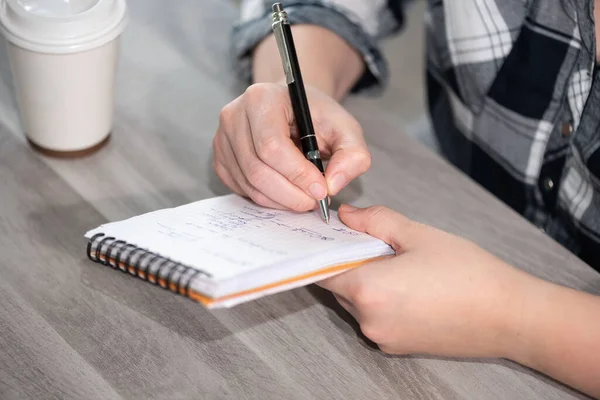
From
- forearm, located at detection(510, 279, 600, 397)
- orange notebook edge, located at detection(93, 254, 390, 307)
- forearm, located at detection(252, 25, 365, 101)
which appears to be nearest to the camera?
orange notebook edge, located at detection(93, 254, 390, 307)

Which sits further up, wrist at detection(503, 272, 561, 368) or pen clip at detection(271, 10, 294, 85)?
pen clip at detection(271, 10, 294, 85)

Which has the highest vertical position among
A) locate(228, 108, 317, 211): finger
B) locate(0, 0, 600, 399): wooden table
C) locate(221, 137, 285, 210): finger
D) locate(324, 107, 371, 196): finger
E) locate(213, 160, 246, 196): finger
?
locate(324, 107, 371, 196): finger

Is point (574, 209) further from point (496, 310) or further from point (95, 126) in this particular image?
point (95, 126)

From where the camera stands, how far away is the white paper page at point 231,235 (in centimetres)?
65

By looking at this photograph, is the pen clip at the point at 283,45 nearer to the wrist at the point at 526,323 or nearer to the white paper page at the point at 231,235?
the white paper page at the point at 231,235

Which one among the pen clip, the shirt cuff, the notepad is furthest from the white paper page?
the shirt cuff

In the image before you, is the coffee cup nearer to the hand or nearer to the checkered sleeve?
the checkered sleeve

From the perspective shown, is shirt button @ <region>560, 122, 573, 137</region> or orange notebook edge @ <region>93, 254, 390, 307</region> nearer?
orange notebook edge @ <region>93, 254, 390, 307</region>

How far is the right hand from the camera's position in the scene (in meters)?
0.77

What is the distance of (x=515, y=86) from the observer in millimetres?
993

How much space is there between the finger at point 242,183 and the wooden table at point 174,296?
0.07m

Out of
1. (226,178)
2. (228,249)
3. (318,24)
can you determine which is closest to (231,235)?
(228,249)

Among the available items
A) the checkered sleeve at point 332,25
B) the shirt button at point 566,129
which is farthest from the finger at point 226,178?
the shirt button at point 566,129

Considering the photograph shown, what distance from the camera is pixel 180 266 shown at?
0.63 metres
